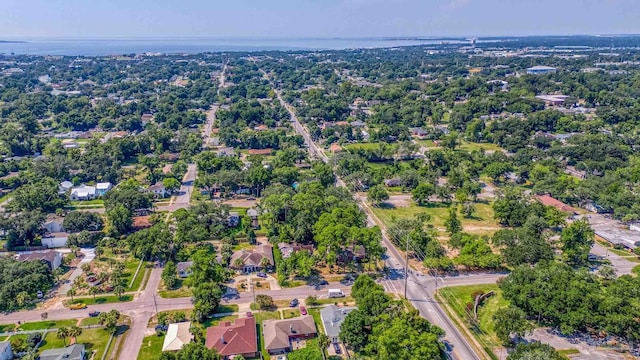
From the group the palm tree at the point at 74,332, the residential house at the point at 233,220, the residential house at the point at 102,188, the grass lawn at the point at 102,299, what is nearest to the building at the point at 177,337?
the palm tree at the point at 74,332

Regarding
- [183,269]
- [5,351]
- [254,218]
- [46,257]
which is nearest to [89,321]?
[5,351]

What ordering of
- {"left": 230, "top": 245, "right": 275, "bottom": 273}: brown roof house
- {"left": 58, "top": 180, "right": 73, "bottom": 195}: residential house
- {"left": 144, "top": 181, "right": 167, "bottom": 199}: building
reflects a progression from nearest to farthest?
{"left": 230, "top": 245, "right": 275, "bottom": 273}: brown roof house → {"left": 144, "top": 181, "right": 167, "bottom": 199}: building → {"left": 58, "top": 180, "right": 73, "bottom": 195}: residential house

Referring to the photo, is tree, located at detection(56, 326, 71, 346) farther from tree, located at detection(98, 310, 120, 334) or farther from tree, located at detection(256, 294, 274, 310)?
tree, located at detection(256, 294, 274, 310)

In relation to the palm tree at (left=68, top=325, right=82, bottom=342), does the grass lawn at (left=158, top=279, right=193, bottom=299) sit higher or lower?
lower

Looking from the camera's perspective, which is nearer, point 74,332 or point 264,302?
point 74,332

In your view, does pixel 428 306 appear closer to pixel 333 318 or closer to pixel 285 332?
pixel 333 318

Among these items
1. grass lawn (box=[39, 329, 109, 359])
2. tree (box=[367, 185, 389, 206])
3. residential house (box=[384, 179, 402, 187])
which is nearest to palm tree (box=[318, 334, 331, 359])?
grass lawn (box=[39, 329, 109, 359])

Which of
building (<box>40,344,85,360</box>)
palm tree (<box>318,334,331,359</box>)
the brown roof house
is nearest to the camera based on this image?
building (<box>40,344,85,360</box>)

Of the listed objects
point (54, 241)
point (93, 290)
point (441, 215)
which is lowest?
point (441, 215)
